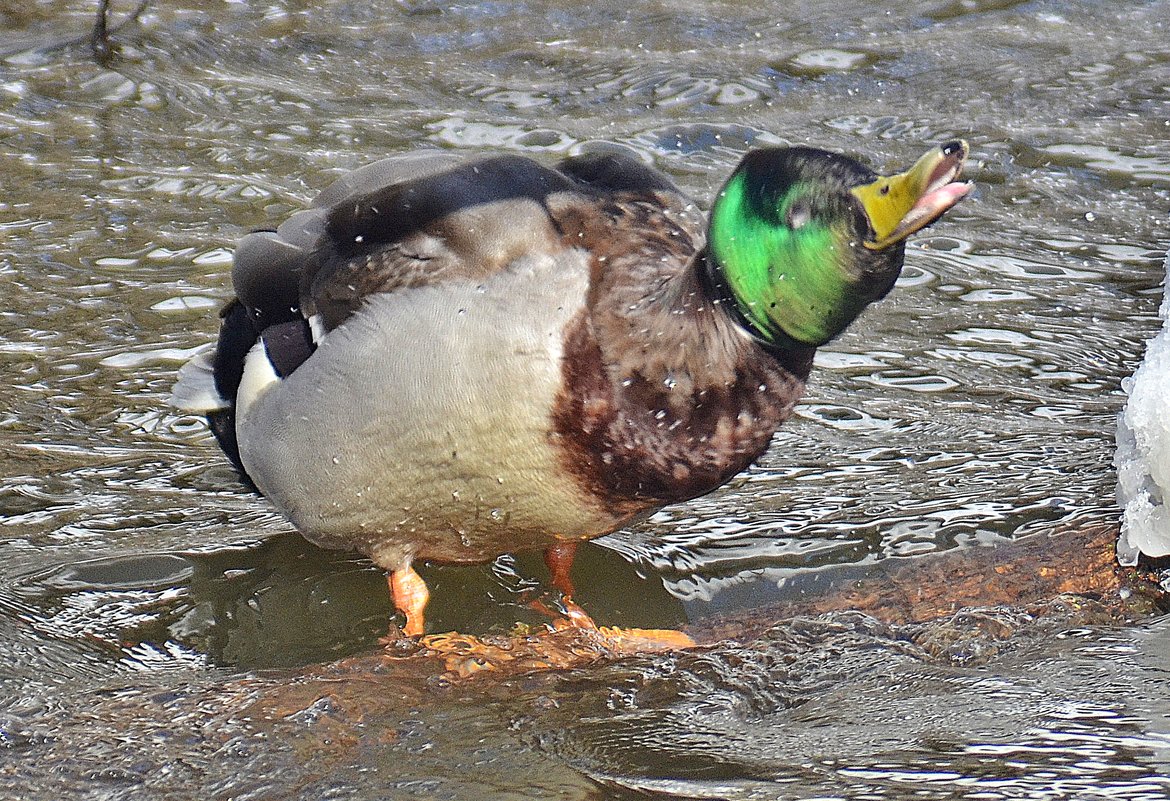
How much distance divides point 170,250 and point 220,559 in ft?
7.29

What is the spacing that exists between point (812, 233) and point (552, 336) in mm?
585

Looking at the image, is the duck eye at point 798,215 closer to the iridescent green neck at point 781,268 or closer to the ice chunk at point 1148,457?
the iridescent green neck at point 781,268

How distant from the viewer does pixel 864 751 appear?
2904mm

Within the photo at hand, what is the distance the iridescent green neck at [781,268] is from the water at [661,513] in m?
0.75

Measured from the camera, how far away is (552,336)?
3.28 metres

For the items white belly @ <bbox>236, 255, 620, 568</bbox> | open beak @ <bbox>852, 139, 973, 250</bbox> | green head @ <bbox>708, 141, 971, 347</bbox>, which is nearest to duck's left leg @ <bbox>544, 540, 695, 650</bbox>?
white belly @ <bbox>236, 255, 620, 568</bbox>

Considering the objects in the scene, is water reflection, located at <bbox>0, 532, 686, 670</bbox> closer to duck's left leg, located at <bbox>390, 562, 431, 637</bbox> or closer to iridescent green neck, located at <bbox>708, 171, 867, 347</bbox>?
duck's left leg, located at <bbox>390, 562, 431, 637</bbox>

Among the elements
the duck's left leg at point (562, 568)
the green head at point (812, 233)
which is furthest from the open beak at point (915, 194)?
the duck's left leg at point (562, 568)

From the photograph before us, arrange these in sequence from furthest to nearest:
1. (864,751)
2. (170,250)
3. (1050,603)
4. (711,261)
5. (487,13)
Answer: (487,13) < (170,250) < (1050,603) < (711,261) < (864,751)

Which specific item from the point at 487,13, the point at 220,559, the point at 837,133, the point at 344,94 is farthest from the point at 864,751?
the point at 487,13

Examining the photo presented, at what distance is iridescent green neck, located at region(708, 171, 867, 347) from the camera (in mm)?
3086

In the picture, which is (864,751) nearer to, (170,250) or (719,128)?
(170,250)

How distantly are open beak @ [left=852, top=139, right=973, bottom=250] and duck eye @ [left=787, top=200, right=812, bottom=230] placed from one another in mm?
130

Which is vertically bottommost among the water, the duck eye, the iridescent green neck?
the water
